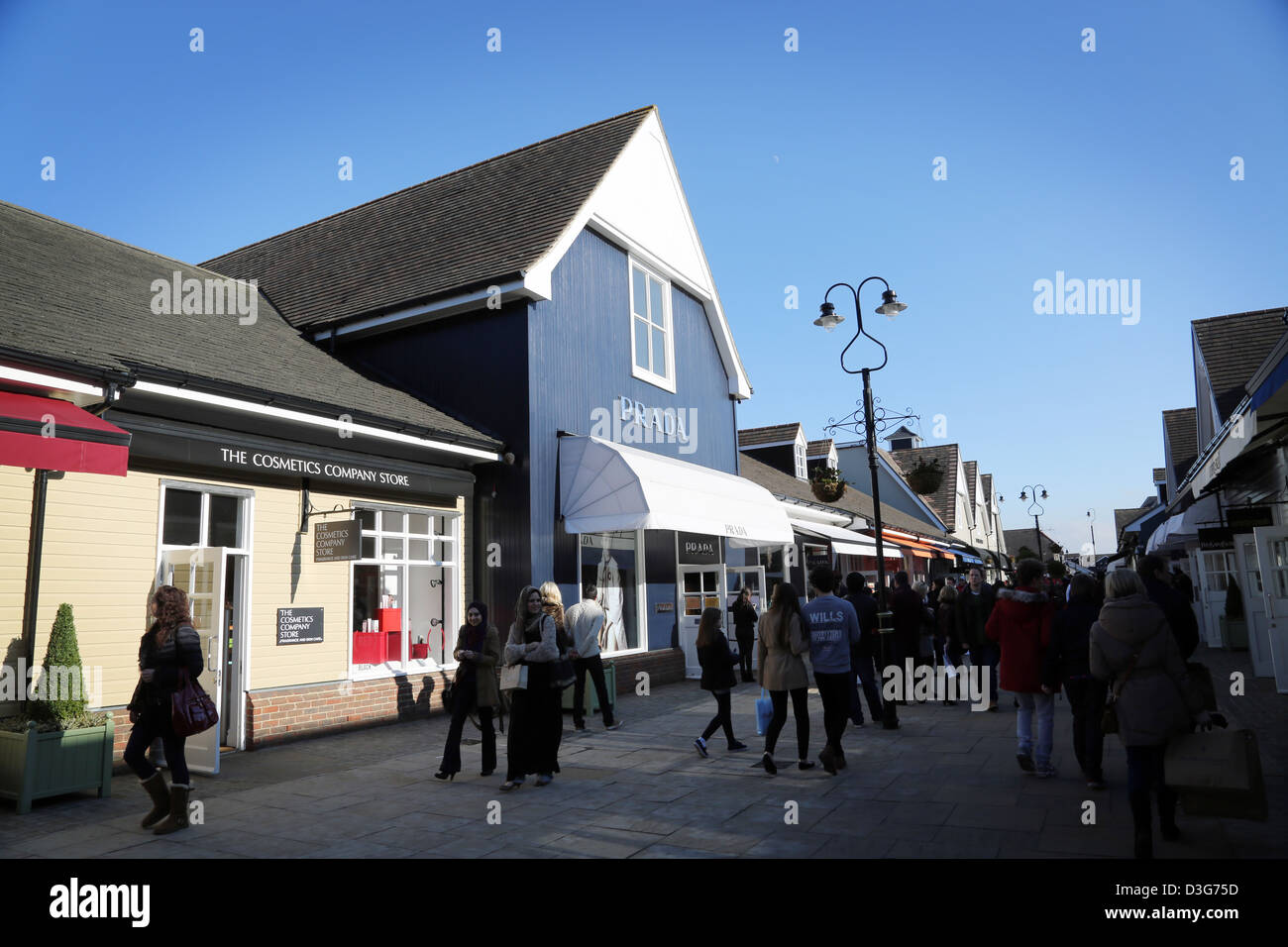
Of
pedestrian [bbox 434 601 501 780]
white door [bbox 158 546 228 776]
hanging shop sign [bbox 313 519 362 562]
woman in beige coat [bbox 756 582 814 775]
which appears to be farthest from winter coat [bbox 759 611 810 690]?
white door [bbox 158 546 228 776]

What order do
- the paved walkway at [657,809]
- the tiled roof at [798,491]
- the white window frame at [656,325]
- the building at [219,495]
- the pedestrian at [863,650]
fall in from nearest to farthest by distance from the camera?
the paved walkway at [657,809] → the building at [219,495] → the pedestrian at [863,650] → the white window frame at [656,325] → the tiled roof at [798,491]

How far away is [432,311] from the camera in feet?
44.6

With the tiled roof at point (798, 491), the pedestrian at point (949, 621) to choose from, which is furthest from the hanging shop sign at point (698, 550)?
the pedestrian at point (949, 621)

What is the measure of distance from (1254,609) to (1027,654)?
1034cm

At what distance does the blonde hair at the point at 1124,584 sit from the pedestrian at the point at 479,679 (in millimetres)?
Answer: 5257

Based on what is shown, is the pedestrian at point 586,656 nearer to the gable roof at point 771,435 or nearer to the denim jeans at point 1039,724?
the denim jeans at point 1039,724

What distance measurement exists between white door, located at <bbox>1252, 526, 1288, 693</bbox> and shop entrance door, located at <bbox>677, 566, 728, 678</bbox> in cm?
897

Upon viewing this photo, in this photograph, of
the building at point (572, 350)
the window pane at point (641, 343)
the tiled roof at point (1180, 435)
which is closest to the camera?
the building at point (572, 350)

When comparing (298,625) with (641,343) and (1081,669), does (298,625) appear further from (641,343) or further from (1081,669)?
(641,343)

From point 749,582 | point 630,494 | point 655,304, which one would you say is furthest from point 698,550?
point 655,304

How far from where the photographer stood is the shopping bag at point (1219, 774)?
473cm

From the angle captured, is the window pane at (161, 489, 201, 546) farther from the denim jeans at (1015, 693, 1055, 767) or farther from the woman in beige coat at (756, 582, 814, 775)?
the denim jeans at (1015, 693, 1055, 767)

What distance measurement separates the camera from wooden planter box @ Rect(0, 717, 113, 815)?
6.70 m
